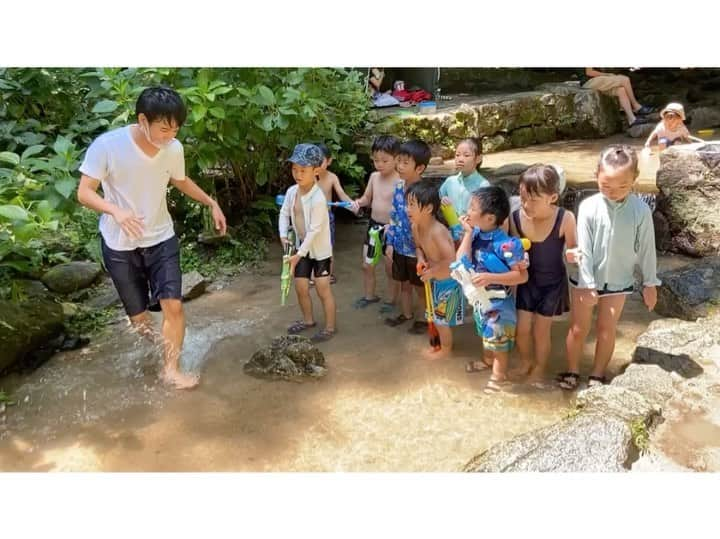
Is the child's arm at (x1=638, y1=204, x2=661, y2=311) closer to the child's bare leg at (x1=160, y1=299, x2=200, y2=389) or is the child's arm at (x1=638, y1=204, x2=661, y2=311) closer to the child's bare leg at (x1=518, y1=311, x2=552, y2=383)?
the child's bare leg at (x1=518, y1=311, x2=552, y2=383)

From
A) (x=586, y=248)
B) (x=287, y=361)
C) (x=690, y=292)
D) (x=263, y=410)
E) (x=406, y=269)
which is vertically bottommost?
(x=263, y=410)

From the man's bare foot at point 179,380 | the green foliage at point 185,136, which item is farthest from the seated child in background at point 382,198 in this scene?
the man's bare foot at point 179,380

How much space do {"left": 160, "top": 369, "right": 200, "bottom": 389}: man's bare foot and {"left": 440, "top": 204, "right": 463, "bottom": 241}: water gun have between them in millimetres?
1540

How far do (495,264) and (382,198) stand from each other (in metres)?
1.25

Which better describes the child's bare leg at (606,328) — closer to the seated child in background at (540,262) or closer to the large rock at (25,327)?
the seated child in background at (540,262)

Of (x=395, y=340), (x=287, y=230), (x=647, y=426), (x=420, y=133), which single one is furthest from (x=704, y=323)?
(x=420, y=133)

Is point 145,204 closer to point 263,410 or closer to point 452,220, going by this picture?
point 263,410

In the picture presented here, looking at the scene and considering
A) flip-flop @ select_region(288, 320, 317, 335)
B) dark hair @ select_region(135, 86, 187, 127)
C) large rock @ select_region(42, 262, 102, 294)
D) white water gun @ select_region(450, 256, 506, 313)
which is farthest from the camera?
large rock @ select_region(42, 262, 102, 294)

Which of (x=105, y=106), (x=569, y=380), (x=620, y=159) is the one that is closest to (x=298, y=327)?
(x=569, y=380)

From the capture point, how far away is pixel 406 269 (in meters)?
3.65

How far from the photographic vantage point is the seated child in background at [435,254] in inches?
125

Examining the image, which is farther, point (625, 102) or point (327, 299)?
point (625, 102)

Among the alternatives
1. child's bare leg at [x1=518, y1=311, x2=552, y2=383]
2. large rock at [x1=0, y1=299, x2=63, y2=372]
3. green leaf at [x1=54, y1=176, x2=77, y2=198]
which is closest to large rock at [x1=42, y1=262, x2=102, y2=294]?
large rock at [x1=0, y1=299, x2=63, y2=372]

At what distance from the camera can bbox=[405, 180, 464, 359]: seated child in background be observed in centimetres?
317
